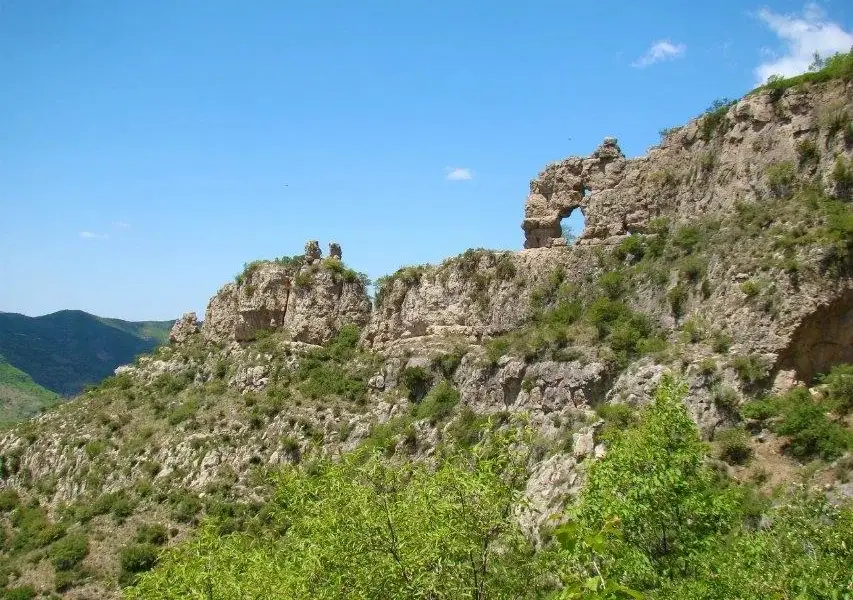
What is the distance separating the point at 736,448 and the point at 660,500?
12.3 m

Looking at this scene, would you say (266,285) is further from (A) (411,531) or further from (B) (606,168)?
(A) (411,531)

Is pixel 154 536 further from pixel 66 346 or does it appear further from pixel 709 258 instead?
pixel 66 346

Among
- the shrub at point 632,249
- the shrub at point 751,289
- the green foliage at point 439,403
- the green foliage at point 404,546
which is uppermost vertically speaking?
the shrub at point 632,249

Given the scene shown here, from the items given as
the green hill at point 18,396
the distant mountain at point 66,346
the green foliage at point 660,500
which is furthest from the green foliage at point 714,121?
the distant mountain at point 66,346

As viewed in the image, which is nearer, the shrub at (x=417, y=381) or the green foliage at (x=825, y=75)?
the green foliage at (x=825, y=75)

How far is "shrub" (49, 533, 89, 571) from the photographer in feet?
117

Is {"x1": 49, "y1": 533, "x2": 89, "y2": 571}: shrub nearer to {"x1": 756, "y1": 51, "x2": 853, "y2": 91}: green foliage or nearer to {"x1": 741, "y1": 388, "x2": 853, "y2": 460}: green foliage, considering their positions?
{"x1": 741, "y1": 388, "x2": 853, "y2": 460}: green foliage

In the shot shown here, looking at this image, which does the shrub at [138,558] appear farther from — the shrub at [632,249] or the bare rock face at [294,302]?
the shrub at [632,249]

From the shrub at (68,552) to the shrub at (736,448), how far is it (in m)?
30.8

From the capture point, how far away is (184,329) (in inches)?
2080

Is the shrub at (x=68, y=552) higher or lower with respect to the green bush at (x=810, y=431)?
lower

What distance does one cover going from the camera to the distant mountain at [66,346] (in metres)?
146

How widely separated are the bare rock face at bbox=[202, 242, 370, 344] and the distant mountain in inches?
4228

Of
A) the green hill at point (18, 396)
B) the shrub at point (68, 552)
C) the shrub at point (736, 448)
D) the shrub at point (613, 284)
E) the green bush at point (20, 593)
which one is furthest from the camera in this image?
the green hill at point (18, 396)
